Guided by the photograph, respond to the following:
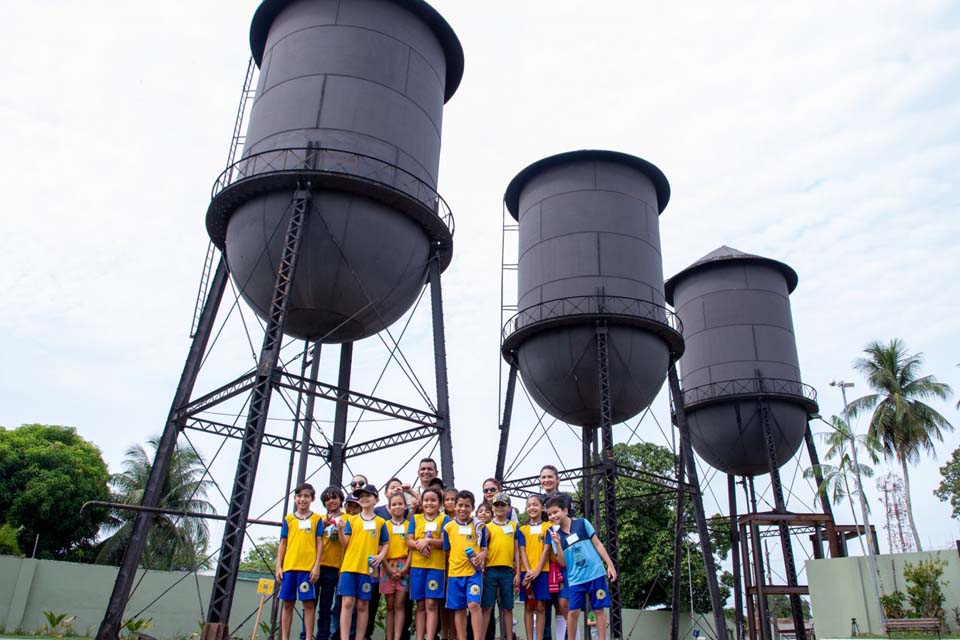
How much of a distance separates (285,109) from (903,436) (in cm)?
2943

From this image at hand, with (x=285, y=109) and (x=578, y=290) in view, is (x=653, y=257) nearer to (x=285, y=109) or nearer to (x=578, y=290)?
(x=578, y=290)

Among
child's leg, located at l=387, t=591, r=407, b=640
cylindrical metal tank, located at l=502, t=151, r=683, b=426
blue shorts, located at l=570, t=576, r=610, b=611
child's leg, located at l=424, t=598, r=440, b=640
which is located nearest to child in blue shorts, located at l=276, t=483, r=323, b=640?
child's leg, located at l=387, t=591, r=407, b=640

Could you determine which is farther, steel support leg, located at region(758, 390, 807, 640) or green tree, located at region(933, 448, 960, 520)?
green tree, located at region(933, 448, 960, 520)

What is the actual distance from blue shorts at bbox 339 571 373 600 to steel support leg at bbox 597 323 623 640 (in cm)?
839

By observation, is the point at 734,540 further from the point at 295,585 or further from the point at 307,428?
the point at 295,585

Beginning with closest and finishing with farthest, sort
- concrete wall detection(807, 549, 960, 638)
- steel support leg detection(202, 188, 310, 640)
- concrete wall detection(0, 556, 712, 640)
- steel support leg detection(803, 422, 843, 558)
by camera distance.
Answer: steel support leg detection(202, 188, 310, 640)
concrete wall detection(0, 556, 712, 640)
concrete wall detection(807, 549, 960, 638)
steel support leg detection(803, 422, 843, 558)

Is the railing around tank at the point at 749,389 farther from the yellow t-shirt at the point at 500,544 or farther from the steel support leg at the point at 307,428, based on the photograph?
the yellow t-shirt at the point at 500,544

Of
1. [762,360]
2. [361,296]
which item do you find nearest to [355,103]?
[361,296]

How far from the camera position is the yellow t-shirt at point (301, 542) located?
7242 millimetres

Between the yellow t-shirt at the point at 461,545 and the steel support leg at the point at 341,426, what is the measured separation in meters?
9.48

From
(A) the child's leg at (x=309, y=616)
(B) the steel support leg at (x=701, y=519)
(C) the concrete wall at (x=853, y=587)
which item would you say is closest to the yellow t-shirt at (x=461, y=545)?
(A) the child's leg at (x=309, y=616)

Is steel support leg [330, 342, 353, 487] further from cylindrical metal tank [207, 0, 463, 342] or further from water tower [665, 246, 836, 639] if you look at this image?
water tower [665, 246, 836, 639]

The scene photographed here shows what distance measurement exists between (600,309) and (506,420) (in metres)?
4.06

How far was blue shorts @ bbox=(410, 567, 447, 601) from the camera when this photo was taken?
7094 mm
